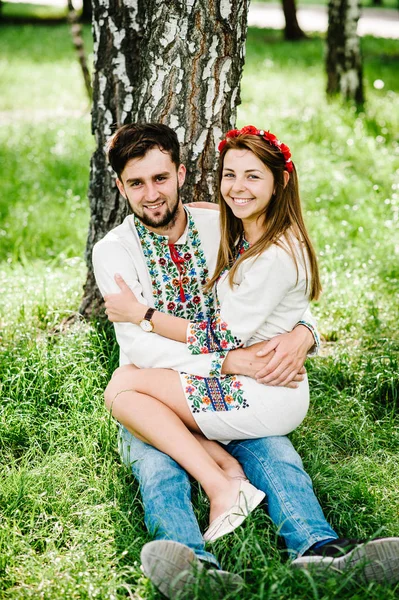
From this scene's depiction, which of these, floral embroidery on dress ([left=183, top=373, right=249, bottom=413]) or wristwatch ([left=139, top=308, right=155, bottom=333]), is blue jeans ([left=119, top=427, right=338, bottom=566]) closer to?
floral embroidery on dress ([left=183, top=373, right=249, bottom=413])

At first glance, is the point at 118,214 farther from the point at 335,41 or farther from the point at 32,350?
the point at 335,41

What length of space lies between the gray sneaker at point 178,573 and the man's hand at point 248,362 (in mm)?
833

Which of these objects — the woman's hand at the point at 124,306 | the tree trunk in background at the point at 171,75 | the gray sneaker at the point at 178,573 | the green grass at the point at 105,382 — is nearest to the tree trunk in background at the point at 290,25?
the green grass at the point at 105,382

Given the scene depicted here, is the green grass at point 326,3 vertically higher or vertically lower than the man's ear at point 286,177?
higher

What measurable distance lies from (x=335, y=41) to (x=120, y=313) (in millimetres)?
7154

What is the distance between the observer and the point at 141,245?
3.28 metres

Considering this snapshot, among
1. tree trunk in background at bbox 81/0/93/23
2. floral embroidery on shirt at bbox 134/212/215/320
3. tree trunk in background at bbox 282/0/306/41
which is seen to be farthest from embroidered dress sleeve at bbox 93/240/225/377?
tree trunk in background at bbox 81/0/93/23

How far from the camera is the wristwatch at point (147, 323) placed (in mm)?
3039

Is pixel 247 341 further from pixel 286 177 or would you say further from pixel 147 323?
pixel 286 177

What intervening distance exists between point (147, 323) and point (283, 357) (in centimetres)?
62

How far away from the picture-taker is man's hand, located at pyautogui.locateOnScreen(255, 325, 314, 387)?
2912mm

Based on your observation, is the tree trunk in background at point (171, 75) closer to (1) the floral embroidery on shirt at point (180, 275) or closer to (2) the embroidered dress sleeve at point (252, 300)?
(1) the floral embroidery on shirt at point (180, 275)

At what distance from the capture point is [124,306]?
3.08 metres

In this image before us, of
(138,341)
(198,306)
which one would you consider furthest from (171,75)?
(138,341)
